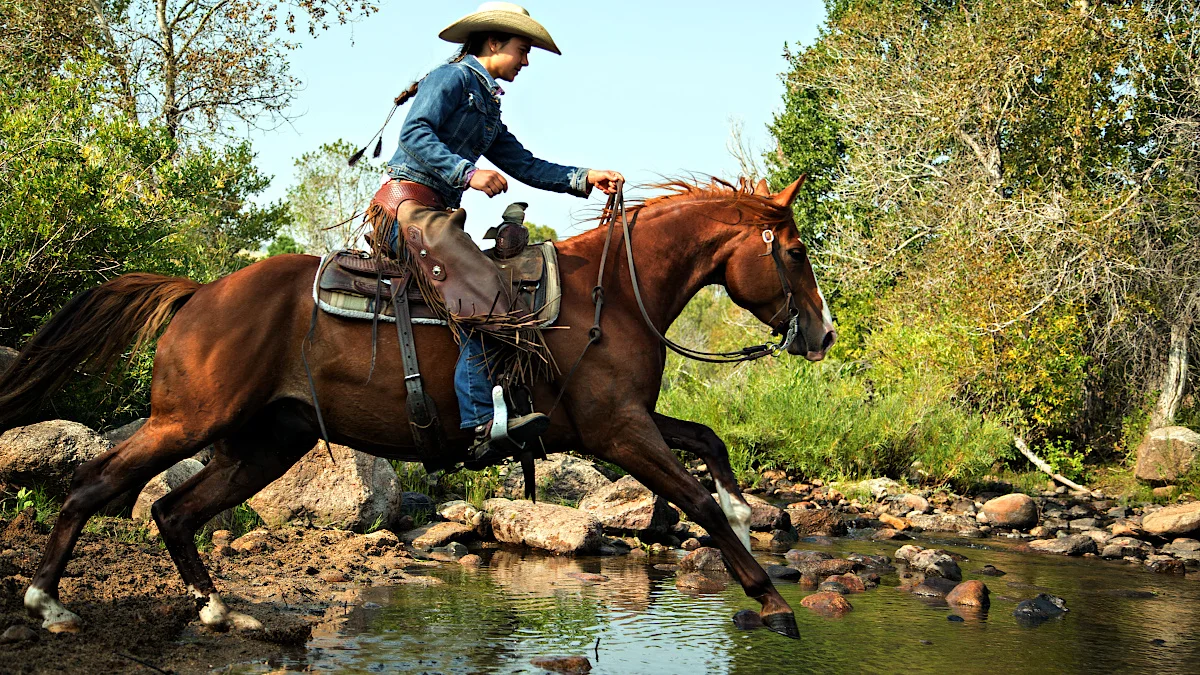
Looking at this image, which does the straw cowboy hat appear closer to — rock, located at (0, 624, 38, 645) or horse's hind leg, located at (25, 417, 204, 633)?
horse's hind leg, located at (25, 417, 204, 633)

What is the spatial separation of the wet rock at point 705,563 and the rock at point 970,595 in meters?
1.73

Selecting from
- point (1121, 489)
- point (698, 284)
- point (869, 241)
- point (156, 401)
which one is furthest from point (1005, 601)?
point (869, 241)

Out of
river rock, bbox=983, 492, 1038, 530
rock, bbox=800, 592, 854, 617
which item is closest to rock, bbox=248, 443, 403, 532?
rock, bbox=800, 592, 854, 617

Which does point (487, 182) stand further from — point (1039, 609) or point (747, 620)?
point (1039, 609)

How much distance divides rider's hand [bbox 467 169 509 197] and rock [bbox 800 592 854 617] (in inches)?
138

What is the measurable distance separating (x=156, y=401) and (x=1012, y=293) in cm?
1493

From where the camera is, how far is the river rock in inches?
479

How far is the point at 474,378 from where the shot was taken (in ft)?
17.0

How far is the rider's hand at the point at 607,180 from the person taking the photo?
5871mm

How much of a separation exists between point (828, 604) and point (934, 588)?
4.19ft

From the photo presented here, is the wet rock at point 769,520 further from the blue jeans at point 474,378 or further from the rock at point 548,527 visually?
the blue jeans at point 474,378

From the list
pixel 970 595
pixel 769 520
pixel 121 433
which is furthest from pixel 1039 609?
pixel 121 433

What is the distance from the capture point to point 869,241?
21906mm

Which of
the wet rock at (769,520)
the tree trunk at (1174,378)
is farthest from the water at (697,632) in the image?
the tree trunk at (1174,378)
